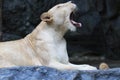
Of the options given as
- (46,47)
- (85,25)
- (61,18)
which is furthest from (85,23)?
(46,47)

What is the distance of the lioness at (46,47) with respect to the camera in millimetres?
7414

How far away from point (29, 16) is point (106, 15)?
6.39ft

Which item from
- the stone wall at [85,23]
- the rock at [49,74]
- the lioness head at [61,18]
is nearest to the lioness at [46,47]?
the lioness head at [61,18]

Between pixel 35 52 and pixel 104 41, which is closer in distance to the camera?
pixel 35 52

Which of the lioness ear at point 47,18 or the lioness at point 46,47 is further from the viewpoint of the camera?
the lioness ear at point 47,18

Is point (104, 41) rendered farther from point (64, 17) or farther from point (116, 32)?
point (64, 17)

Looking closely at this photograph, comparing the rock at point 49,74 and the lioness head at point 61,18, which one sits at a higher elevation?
the lioness head at point 61,18

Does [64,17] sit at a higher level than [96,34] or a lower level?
higher

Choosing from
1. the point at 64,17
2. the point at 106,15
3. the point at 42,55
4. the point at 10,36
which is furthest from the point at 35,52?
the point at 106,15

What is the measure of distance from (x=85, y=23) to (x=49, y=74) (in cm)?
784

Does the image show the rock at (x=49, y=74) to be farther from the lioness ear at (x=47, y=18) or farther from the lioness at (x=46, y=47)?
the lioness ear at (x=47, y=18)

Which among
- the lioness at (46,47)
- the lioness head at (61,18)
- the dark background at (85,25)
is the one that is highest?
the lioness head at (61,18)

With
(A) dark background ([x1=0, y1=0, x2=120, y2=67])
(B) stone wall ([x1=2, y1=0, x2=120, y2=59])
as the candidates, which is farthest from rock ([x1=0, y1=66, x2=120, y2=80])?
(B) stone wall ([x1=2, y1=0, x2=120, y2=59])

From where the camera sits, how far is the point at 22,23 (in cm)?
1334
